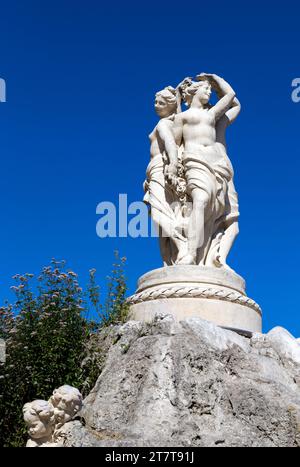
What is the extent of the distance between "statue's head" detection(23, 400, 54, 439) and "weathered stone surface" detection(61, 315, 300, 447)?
18 cm

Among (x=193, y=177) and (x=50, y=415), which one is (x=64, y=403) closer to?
(x=50, y=415)

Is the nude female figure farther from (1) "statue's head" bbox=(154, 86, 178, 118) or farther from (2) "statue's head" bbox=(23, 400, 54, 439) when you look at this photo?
(2) "statue's head" bbox=(23, 400, 54, 439)

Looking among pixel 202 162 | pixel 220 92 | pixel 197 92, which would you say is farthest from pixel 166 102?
pixel 202 162

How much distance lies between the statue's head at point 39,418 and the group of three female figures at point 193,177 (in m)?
3.04

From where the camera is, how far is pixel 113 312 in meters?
7.78

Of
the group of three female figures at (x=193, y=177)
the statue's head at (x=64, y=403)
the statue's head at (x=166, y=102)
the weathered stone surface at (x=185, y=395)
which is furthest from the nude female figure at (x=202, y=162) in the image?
the statue's head at (x=64, y=403)

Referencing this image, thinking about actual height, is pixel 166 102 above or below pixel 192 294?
above

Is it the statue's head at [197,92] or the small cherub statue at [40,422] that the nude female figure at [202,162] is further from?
the small cherub statue at [40,422]

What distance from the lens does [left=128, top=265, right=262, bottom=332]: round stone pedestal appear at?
6992 mm

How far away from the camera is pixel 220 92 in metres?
8.55

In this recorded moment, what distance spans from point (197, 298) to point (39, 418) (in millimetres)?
2619

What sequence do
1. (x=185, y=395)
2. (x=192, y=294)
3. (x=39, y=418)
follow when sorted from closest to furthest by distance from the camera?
(x=39, y=418)
(x=185, y=395)
(x=192, y=294)

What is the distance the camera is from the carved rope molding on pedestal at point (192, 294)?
7.01m
